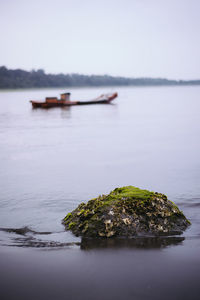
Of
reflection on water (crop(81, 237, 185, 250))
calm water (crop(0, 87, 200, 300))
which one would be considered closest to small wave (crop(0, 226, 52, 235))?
calm water (crop(0, 87, 200, 300))

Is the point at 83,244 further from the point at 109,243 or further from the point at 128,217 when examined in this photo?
the point at 128,217

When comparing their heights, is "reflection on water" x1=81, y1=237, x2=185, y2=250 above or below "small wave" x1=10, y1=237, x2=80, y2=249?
above

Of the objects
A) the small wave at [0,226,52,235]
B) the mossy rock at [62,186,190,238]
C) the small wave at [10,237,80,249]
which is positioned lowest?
the small wave at [0,226,52,235]

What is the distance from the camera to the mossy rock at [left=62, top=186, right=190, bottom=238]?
659cm

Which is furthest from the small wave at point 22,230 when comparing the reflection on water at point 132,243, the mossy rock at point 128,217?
the reflection on water at point 132,243

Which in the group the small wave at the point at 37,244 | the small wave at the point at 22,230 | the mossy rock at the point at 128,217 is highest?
the mossy rock at the point at 128,217

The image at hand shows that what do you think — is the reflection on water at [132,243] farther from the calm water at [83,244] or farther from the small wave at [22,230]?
the small wave at [22,230]

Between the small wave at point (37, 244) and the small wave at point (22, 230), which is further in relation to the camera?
the small wave at point (22, 230)

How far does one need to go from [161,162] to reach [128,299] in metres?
11.3

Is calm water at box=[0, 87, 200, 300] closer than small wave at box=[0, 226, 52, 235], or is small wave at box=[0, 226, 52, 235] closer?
calm water at box=[0, 87, 200, 300]

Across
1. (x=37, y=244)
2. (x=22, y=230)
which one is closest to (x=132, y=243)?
(x=37, y=244)

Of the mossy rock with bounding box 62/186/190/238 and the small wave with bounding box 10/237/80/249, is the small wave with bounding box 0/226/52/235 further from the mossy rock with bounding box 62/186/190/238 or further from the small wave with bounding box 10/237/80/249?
the mossy rock with bounding box 62/186/190/238

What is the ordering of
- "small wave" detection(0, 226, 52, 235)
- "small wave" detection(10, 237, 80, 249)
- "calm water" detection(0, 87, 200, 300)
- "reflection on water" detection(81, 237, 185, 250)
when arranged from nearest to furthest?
"calm water" detection(0, 87, 200, 300), "reflection on water" detection(81, 237, 185, 250), "small wave" detection(10, 237, 80, 249), "small wave" detection(0, 226, 52, 235)

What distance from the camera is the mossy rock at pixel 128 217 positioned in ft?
21.6
